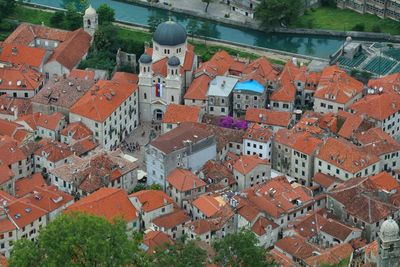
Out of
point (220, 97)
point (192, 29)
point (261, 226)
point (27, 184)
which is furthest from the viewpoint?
point (192, 29)

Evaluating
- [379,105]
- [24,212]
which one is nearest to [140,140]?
[24,212]

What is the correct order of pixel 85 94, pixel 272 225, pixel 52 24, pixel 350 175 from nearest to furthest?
pixel 272 225
pixel 350 175
pixel 85 94
pixel 52 24

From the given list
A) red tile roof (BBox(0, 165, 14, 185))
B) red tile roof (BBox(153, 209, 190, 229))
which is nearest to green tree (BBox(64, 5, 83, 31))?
red tile roof (BBox(0, 165, 14, 185))

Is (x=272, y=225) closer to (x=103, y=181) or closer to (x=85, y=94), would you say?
(x=103, y=181)

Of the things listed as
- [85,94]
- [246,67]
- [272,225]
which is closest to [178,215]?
[272,225]

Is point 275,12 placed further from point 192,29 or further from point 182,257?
point 182,257

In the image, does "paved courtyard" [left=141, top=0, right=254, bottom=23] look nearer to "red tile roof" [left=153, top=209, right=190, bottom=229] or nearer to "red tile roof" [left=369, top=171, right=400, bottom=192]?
"red tile roof" [left=369, top=171, right=400, bottom=192]

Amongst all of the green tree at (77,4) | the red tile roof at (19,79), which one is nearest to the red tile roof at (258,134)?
the red tile roof at (19,79)
